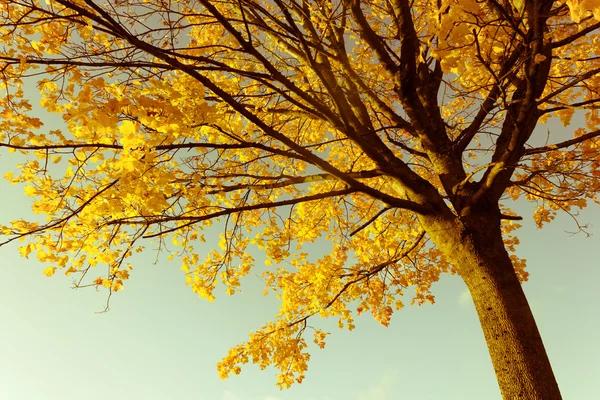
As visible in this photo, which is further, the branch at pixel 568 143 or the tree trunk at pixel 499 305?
the branch at pixel 568 143

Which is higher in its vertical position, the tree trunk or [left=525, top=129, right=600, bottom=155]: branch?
[left=525, top=129, right=600, bottom=155]: branch

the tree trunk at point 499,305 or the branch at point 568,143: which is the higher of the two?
the branch at point 568,143

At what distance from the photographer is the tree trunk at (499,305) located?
2.58 m

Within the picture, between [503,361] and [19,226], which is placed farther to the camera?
[19,226]

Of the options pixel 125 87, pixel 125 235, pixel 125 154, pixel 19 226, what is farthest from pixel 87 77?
pixel 125 235

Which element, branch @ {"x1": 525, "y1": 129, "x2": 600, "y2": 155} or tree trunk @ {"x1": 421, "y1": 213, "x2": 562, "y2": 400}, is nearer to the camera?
tree trunk @ {"x1": 421, "y1": 213, "x2": 562, "y2": 400}

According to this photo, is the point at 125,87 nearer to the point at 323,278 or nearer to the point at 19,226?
the point at 19,226

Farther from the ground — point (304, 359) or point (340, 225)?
point (340, 225)

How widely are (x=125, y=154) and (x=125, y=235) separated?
5.74 feet

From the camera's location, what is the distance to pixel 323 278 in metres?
5.03

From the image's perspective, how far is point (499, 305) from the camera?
112 inches

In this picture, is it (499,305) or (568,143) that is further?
(568,143)

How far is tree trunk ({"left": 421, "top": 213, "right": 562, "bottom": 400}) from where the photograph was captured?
102 inches

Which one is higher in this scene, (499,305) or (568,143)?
(568,143)
